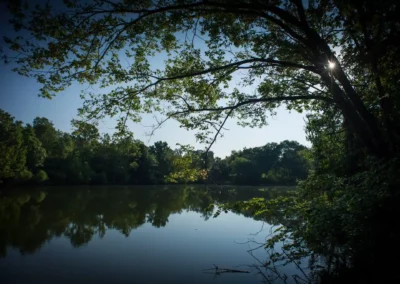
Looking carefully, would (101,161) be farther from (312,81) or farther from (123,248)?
(312,81)

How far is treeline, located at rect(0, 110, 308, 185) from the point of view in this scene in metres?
6.78

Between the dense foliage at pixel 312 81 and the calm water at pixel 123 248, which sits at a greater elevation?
the dense foliage at pixel 312 81

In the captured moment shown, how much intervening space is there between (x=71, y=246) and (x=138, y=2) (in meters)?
9.34

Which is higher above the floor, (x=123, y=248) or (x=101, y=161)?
(x=101, y=161)

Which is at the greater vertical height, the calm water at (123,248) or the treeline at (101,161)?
the treeline at (101,161)

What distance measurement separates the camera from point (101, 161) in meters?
57.2

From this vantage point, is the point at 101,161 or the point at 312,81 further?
the point at 101,161

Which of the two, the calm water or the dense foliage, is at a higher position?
the dense foliage

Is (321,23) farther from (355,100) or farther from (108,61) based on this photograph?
(108,61)

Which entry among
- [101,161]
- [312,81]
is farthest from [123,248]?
[101,161]

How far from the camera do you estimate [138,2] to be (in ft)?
17.9

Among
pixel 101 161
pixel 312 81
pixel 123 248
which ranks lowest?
pixel 123 248

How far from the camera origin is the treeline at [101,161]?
6777 millimetres

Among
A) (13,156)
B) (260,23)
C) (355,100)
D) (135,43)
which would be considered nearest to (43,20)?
(135,43)
